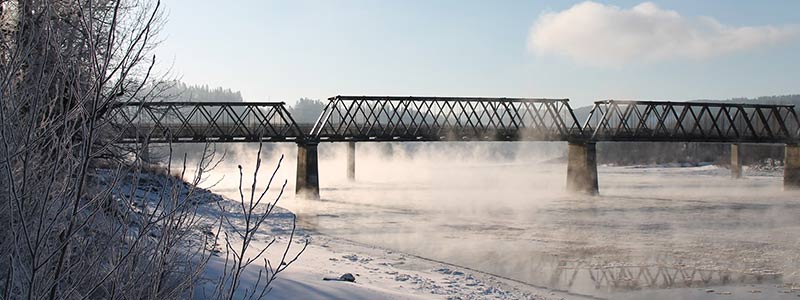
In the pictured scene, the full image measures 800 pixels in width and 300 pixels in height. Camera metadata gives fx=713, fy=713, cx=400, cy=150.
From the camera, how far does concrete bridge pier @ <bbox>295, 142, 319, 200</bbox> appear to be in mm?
48812

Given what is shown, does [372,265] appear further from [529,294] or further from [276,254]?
[529,294]

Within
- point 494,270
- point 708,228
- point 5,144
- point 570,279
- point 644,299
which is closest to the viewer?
point 5,144

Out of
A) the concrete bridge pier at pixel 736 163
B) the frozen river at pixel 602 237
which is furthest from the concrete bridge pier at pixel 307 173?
the concrete bridge pier at pixel 736 163

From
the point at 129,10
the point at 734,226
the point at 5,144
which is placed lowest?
the point at 734,226

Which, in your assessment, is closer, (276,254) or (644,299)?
(644,299)

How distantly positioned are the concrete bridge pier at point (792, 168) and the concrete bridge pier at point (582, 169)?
17.4 meters

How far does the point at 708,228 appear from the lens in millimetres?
28422

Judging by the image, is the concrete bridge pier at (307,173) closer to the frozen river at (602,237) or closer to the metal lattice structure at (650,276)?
the frozen river at (602,237)

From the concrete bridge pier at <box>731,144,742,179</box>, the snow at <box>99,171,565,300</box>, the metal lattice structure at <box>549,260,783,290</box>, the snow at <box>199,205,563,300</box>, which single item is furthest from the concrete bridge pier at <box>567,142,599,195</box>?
the snow at <box>199,205,563,300</box>

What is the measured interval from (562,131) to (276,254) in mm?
46111

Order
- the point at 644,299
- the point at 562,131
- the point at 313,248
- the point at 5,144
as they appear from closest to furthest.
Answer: the point at 5,144 < the point at 644,299 < the point at 313,248 < the point at 562,131

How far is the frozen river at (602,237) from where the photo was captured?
1667 cm

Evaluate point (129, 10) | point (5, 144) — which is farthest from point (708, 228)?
point (5, 144)

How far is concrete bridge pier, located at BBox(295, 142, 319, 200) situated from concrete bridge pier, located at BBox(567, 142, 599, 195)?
66.2 feet
